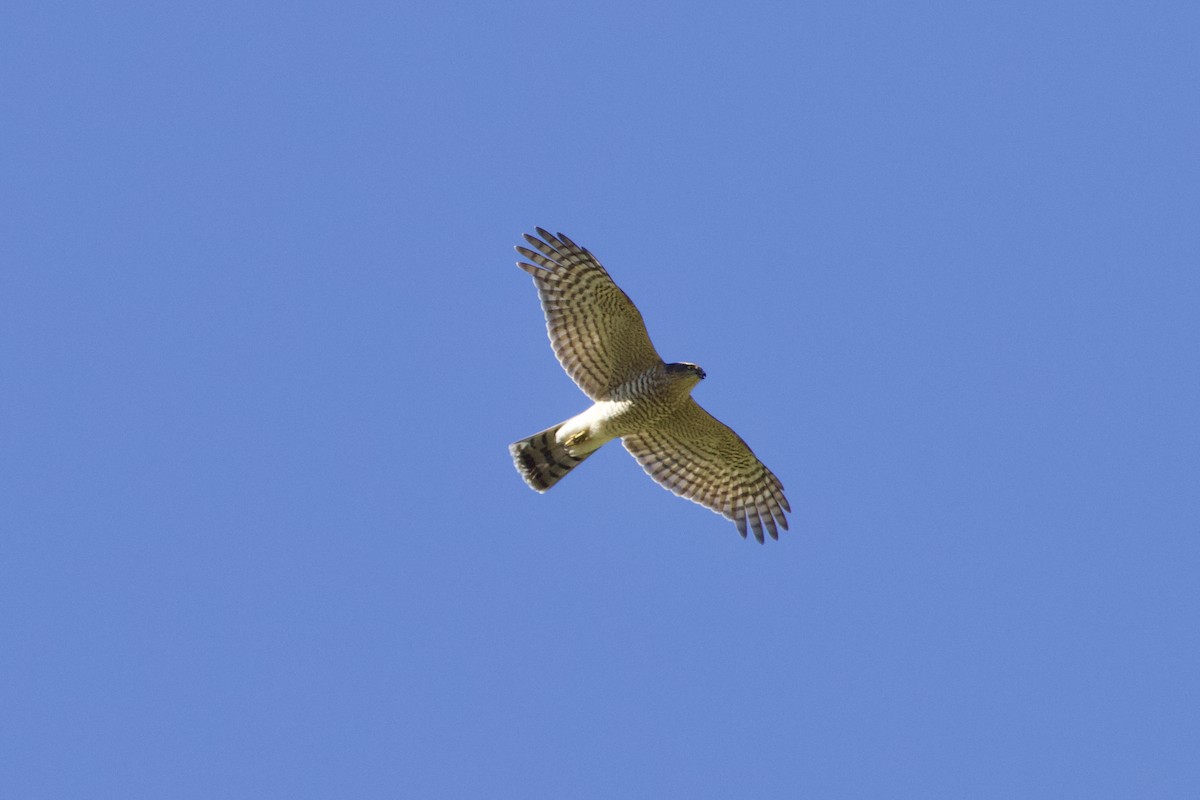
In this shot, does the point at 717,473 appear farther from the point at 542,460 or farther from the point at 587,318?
the point at 587,318

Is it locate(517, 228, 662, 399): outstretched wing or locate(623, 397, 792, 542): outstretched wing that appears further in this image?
locate(623, 397, 792, 542): outstretched wing

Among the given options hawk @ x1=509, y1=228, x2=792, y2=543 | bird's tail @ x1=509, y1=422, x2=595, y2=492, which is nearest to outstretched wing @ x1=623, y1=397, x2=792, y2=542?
hawk @ x1=509, y1=228, x2=792, y2=543

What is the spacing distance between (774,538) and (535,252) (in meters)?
4.19

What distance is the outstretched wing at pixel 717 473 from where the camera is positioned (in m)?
19.5

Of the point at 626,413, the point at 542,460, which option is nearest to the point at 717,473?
the point at 626,413

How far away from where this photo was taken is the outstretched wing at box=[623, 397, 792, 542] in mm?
19469

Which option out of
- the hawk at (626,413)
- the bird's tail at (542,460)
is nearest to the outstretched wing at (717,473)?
the hawk at (626,413)

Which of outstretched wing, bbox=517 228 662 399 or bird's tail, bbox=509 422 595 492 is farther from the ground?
outstretched wing, bbox=517 228 662 399

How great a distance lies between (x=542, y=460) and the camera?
19.2 m

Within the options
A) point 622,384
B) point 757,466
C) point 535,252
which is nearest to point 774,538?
point 757,466

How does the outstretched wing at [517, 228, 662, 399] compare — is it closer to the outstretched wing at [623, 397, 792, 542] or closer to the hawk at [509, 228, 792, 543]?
the hawk at [509, 228, 792, 543]

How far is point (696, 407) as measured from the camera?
18.8 meters

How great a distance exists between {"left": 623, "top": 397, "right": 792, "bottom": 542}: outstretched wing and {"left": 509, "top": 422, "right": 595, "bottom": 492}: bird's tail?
784mm

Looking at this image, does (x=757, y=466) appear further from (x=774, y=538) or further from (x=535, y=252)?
(x=535, y=252)
